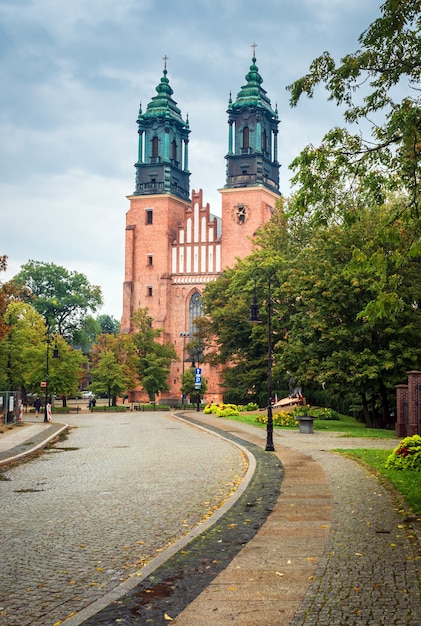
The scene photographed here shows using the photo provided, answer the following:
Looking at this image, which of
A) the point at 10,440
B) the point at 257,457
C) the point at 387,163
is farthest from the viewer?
the point at 10,440

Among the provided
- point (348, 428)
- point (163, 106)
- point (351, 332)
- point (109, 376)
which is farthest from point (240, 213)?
point (348, 428)

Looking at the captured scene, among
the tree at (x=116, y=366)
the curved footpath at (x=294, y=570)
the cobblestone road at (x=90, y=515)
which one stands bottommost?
the cobblestone road at (x=90, y=515)

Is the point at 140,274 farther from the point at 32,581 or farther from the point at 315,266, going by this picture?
the point at 32,581

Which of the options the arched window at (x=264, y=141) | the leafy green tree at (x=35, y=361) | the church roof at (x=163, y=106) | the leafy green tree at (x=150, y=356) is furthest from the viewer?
the church roof at (x=163, y=106)

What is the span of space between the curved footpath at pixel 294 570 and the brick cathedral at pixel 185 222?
6103cm

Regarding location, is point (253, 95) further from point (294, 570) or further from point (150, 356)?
point (294, 570)

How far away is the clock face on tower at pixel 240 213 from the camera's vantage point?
73.5 meters

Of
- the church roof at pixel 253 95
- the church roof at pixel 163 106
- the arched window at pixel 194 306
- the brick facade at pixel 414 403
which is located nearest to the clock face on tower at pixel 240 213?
the arched window at pixel 194 306

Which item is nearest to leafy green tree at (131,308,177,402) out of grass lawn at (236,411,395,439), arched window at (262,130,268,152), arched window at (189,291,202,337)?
arched window at (189,291,202,337)

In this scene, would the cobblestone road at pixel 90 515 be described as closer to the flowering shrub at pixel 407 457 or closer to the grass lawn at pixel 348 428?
the flowering shrub at pixel 407 457

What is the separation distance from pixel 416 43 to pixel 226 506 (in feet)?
25.3

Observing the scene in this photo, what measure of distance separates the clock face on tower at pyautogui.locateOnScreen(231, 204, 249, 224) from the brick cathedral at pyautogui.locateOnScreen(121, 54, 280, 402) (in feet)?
0.33

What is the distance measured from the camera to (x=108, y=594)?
6.88 m

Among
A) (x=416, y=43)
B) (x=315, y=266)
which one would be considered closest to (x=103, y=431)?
(x=315, y=266)
